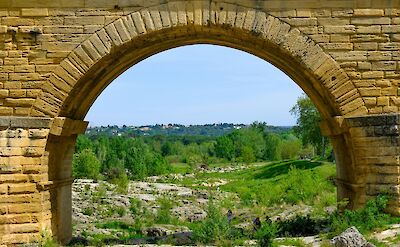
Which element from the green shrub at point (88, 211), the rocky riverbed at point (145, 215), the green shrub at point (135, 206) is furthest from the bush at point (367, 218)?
the green shrub at point (135, 206)

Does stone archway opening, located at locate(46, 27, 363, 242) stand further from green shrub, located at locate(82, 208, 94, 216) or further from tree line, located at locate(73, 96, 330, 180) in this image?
tree line, located at locate(73, 96, 330, 180)

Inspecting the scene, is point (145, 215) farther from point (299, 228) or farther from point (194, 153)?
point (194, 153)

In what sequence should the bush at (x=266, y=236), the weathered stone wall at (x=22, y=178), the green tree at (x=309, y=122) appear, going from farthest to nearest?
the green tree at (x=309, y=122) < the weathered stone wall at (x=22, y=178) < the bush at (x=266, y=236)

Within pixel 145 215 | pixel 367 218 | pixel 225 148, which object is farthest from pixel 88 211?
pixel 225 148

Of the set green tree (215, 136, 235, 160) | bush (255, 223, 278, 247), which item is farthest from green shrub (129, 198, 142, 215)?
green tree (215, 136, 235, 160)

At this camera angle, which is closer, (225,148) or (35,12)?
(35,12)

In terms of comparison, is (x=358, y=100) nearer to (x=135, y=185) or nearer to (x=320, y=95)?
(x=320, y=95)

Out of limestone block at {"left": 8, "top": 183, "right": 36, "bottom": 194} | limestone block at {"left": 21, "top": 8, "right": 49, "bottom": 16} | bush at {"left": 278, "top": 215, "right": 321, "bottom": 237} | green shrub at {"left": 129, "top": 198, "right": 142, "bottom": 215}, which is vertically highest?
limestone block at {"left": 21, "top": 8, "right": 49, "bottom": 16}

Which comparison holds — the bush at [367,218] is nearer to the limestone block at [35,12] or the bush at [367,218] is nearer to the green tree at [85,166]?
the limestone block at [35,12]

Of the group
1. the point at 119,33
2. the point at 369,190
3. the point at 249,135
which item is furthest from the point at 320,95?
the point at 249,135

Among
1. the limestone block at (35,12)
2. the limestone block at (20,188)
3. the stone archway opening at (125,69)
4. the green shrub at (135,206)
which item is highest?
the limestone block at (35,12)

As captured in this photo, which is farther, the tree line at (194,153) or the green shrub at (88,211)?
the tree line at (194,153)

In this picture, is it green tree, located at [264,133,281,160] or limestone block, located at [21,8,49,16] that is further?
green tree, located at [264,133,281,160]

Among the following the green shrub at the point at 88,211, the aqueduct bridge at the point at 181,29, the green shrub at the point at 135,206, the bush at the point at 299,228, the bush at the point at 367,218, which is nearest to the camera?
the bush at the point at 367,218
